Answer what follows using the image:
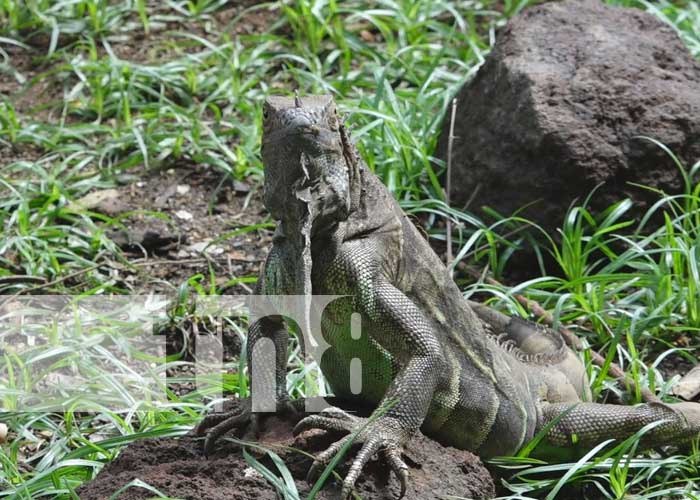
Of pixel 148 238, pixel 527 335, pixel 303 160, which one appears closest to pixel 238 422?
pixel 303 160

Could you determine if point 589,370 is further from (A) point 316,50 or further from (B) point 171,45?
(B) point 171,45

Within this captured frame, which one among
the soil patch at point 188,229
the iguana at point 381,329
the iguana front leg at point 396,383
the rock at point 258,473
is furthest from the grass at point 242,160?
the iguana front leg at point 396,383

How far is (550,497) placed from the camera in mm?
4305

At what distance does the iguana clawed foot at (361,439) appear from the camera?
12.1ft

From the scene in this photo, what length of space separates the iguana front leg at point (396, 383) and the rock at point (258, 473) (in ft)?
0.26

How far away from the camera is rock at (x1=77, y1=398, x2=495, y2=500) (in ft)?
12.1

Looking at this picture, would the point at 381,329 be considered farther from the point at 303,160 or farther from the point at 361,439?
the point at 303,160

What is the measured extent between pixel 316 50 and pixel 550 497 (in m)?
5.09

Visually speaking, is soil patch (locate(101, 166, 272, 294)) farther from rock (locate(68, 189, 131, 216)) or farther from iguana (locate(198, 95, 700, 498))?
iguana (locate(198, 95, 700, 498))

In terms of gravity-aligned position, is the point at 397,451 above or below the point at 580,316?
above

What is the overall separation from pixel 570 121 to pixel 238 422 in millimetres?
3391

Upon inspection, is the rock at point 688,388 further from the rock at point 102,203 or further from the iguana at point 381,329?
the rock at point 102,203

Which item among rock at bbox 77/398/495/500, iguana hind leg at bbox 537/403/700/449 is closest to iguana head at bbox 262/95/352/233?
rock at bbox 77/398/495/500

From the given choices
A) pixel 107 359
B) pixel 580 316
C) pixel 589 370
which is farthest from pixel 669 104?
pixel 107 359
